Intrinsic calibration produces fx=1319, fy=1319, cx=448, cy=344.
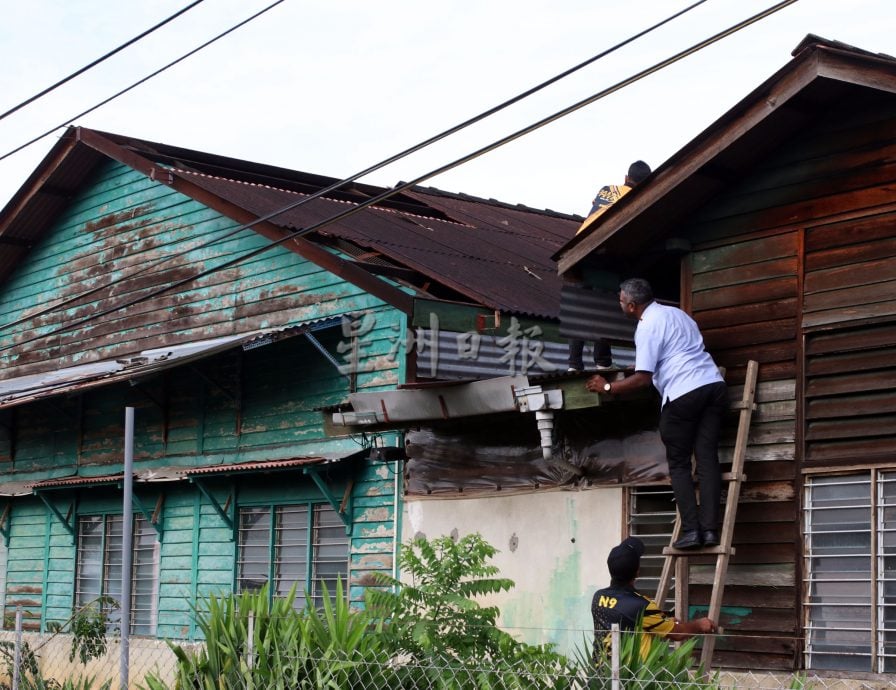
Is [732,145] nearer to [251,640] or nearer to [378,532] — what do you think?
[251,640]

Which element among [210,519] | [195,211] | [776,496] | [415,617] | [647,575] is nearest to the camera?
[415,617]

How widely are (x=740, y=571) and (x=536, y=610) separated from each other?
2.58 m

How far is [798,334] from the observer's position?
30.5 ft

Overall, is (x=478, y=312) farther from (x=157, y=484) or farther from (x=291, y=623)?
(x=291, y=623)

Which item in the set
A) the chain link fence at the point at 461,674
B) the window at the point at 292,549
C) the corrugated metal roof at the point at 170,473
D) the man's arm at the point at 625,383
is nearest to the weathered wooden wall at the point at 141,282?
the corrugated metal roof at the point at 170,473

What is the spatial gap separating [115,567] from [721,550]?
1079 cm

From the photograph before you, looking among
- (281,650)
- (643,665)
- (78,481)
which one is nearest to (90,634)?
(78,481)

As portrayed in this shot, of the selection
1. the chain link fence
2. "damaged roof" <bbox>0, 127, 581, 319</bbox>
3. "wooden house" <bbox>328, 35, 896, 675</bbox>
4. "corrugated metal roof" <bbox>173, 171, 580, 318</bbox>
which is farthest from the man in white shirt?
"damaged roof" <bbox>0, 127, 581, 319</bbox>

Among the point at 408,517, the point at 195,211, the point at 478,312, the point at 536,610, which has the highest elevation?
the point at 195,211

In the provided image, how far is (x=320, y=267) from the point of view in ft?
48.0

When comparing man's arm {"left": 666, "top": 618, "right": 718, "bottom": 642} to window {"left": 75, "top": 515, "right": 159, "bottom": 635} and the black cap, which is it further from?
window {"left": 75, "top": 515, "right": 159, "bottom": 635}

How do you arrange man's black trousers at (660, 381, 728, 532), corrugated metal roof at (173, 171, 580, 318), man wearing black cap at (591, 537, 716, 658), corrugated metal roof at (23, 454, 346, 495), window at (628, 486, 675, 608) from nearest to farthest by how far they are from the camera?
man wearing black cap at (591, 537, 716, 658) < man's black trousers at (660, 381, 728, 532) < window at (628, 486, 675, 608) < corrugated metal roof at (23, 454, 346, 495) < corrugated metal roof at (173, 171, 580, 318)

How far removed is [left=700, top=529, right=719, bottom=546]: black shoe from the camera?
8.66 m

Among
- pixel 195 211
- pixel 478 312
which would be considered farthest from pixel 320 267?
pixel 195 211
